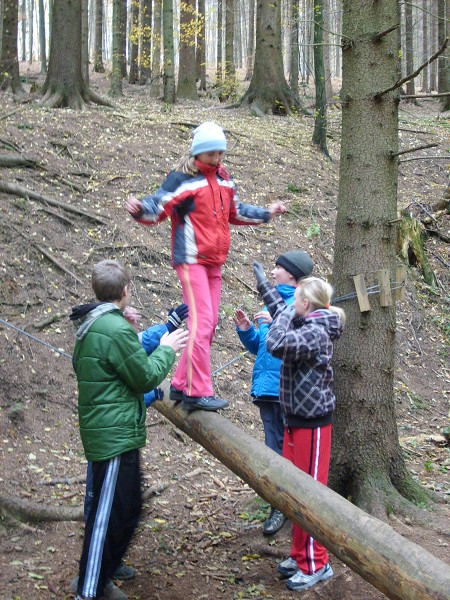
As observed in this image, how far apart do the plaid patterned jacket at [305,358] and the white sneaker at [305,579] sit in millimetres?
950

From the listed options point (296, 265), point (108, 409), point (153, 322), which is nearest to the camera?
point (108, 409)

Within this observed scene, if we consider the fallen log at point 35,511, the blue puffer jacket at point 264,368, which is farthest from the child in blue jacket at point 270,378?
the fallen log at point 35,511

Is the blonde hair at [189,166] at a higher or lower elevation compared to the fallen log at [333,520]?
higher

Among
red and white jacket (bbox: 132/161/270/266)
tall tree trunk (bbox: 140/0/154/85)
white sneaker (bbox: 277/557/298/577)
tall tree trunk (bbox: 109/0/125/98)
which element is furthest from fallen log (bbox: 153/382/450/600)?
tall tree trunk (bbox: 140/0/154/85)

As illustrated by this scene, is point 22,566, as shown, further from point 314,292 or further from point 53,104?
point 53,104

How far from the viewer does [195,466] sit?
20.6 feet

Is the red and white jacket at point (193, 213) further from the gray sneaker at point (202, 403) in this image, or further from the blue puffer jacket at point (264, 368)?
the gray sneaker at point (202, 403)

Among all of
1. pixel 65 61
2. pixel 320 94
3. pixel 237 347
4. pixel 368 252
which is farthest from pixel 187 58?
pixel 368 252

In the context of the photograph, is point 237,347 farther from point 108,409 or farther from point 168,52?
point 168,52

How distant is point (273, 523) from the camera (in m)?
4.88

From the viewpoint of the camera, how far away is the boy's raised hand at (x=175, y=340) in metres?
4.09

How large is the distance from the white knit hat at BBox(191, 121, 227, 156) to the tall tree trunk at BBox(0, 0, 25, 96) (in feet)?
34.4

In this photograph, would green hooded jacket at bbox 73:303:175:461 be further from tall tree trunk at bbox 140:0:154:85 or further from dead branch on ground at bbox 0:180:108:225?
tall tree trunk at bbox 140:0:154:85

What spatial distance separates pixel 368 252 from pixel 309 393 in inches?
55.1
